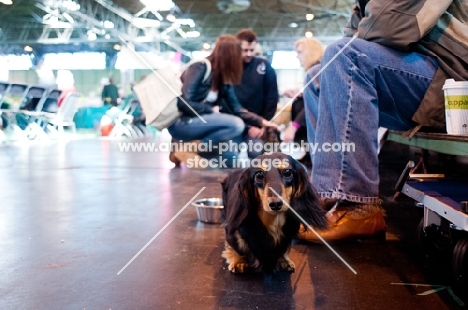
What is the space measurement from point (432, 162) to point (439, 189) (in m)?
2.16

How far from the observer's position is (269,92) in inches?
171

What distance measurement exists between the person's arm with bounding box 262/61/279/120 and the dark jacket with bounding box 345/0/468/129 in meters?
2.85

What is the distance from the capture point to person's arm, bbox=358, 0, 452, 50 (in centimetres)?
134

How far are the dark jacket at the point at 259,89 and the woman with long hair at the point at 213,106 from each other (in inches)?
3.9

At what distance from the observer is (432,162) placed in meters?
3.28

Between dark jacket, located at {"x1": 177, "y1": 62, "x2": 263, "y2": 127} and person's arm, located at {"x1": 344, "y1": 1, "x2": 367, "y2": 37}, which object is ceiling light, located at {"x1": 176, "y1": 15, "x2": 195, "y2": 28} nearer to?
dark jacket, located at {"x1": 177, "y1": 62, "x2": 263, "y2": 127}

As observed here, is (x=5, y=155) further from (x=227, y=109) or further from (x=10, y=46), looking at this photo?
(x=10, y=46)

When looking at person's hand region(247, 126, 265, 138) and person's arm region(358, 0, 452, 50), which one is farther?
person's hand region(247, 126, 265, 138)

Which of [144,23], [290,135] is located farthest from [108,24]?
[290,135]

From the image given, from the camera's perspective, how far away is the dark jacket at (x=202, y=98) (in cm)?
375

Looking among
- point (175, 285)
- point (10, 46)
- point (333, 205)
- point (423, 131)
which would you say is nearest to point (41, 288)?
point (175, 285)

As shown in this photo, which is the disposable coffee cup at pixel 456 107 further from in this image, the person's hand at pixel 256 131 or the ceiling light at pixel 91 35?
the ceiling light at pixel 91 35

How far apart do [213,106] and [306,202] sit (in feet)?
9.55

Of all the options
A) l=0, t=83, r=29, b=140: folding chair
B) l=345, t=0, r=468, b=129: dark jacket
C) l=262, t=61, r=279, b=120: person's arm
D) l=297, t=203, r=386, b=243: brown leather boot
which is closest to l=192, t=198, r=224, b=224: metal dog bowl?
l=297, t=203, r=386, b=243: brown leather boot
